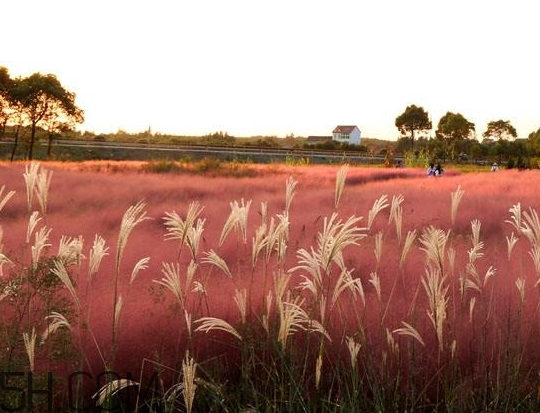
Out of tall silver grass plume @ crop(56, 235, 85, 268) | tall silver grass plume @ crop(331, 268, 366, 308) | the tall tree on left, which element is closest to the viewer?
tall silver grass plume @ crop(331, 268, 366, 308)

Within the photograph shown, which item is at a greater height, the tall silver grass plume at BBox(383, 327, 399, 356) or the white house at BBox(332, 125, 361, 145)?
the white house at BBox(332, 125, 361, 145)

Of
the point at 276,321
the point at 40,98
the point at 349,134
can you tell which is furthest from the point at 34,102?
the point at 349,134

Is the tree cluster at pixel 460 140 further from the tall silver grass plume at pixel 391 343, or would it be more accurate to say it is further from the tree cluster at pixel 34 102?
the tall silver grass plume at pixel 391 343

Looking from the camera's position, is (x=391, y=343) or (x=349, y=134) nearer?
(x=391, y=343)

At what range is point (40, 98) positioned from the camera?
39.1 metres

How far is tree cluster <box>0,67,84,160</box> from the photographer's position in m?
38.9

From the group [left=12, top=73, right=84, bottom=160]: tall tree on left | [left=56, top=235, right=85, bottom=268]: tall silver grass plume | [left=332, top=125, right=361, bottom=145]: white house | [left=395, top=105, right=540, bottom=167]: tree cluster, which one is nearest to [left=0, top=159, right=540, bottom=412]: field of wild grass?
[left=56, top=235, right=85, bottom=268]: tall silver grass plume

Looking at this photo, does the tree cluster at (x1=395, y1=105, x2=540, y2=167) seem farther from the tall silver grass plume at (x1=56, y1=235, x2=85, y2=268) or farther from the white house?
the tall silver grass plume at (x1=56, y1=235, x2=85, y2=268)

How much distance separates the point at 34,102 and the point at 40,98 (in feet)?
1.42

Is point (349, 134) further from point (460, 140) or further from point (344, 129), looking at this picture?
point (460, 140)

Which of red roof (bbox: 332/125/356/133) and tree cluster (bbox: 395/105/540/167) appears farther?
red roof (bbox: 332/125/356/133)

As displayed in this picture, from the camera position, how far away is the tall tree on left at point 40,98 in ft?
127

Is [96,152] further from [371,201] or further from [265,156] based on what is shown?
[371,201]

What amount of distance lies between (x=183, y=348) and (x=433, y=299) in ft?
5.70
